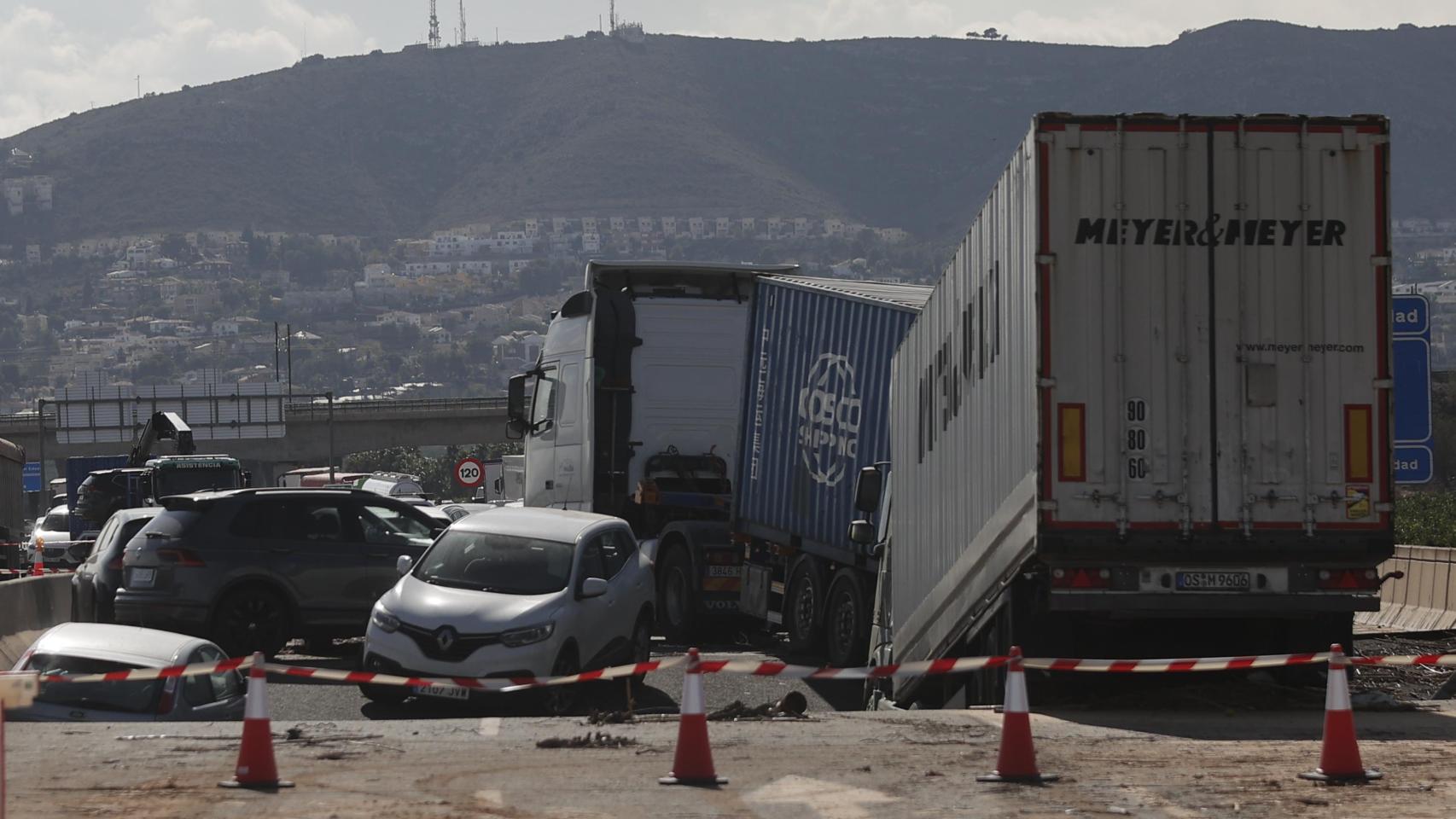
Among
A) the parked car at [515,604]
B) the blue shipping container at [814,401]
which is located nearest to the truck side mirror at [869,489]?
the blue shipping container at [814,401]

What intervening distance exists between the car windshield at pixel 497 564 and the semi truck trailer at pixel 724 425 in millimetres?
4153

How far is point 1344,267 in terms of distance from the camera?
37.9ft

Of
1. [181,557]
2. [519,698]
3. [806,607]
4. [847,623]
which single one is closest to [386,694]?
[519,698]

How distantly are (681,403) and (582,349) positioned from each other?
4.58 feet

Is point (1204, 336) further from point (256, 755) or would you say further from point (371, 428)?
point (371, 428)

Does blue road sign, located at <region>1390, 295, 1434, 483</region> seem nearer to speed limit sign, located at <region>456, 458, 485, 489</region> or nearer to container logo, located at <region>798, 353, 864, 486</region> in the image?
container logo, located at <region>798, 353, 864, 486</region>

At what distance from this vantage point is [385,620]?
14.5 metres

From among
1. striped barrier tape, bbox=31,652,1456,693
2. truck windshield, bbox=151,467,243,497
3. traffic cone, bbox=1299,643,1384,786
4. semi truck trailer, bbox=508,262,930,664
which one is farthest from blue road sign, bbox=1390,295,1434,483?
truck windshield, bbox=151,467,243,497

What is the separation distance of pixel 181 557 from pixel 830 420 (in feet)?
20.8

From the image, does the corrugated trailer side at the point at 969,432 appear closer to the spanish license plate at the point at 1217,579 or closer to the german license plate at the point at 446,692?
the spanish license plate at the point at 1217,579

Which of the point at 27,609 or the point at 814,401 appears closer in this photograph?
the point at 814,401

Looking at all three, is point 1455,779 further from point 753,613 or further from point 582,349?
point 582,349

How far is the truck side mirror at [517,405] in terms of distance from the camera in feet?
82.2

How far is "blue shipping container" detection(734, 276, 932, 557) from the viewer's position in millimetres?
18922
